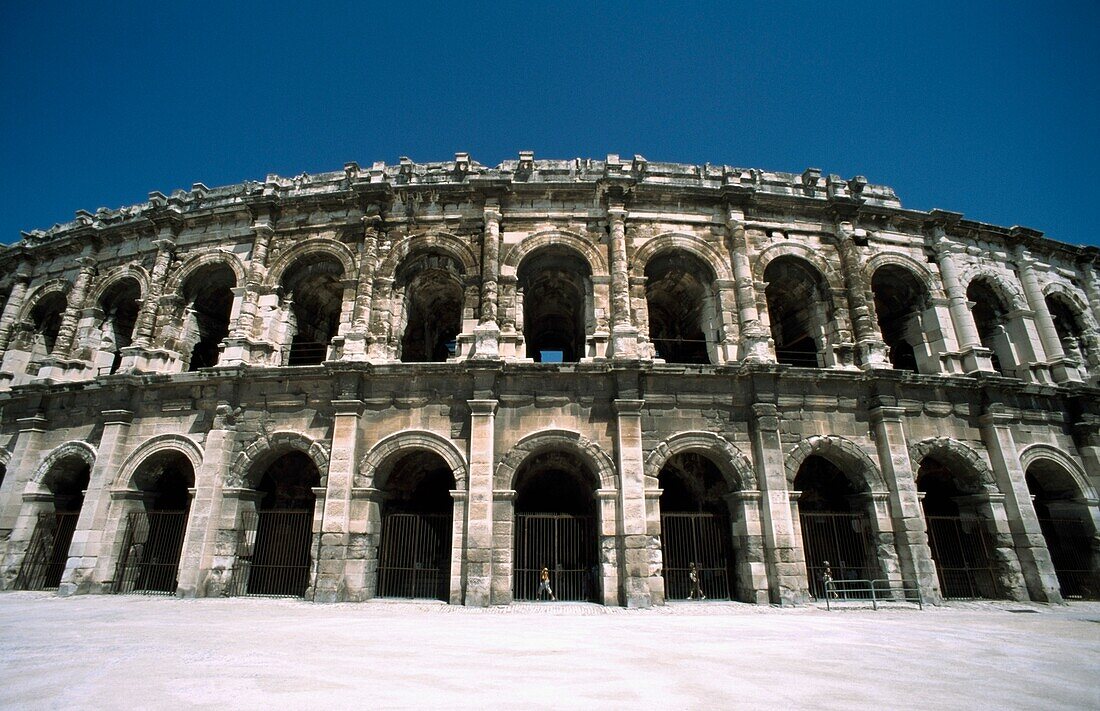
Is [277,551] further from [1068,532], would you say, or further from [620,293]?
[1068,532]

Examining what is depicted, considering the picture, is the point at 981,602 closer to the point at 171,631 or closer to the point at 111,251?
the point at 171,631

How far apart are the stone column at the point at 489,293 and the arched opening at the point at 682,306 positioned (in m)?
3.91

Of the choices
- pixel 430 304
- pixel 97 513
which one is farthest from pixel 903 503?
pixel 97 513

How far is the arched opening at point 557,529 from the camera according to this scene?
11.6 m

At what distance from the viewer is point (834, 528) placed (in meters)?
Result: 11.5

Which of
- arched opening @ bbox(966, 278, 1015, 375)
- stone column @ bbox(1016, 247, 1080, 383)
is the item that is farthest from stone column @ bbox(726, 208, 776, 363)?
stone column @ bbox(1016, 247, 1080, 383)

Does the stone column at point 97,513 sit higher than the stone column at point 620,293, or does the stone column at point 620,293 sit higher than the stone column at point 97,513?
the stone column at point 620,293

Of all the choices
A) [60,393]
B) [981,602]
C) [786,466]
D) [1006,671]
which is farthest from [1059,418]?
[60,393]

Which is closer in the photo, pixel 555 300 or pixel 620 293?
pixel 620 293

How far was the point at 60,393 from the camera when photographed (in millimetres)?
12844

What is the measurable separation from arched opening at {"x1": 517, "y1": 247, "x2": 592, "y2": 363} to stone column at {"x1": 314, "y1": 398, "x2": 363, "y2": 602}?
478 cm

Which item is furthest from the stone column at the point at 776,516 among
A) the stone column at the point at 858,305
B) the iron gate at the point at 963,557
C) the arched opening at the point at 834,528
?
the iron gate at the point at 963,557

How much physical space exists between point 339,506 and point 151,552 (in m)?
5.50

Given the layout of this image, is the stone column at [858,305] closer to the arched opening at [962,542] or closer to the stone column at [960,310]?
the stone column at [960,310]
